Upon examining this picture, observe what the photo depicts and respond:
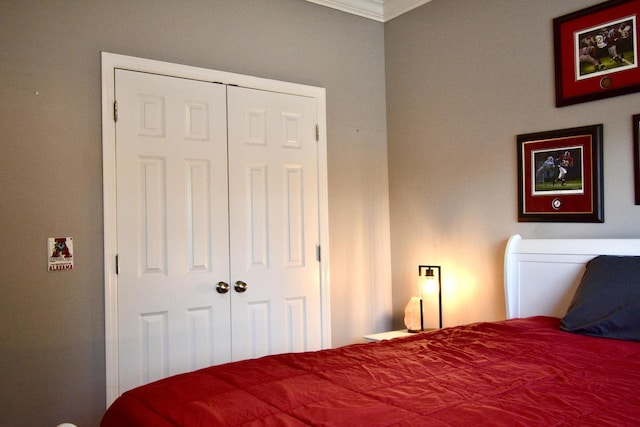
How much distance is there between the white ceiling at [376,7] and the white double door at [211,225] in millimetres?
748

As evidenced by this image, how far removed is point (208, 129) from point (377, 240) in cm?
151

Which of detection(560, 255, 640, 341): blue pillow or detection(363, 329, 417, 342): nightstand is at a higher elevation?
detection(560, 255, 640, 341): blue pillow

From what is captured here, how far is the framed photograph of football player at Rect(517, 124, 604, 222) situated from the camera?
2.83 meters

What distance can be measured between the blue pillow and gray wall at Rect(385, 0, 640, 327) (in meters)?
0.35

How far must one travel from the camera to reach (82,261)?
9.25 ft

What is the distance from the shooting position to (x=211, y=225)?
322 cm

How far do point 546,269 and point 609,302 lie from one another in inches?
23.5

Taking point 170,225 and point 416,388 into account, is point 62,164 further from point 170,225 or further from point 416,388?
point 416,388

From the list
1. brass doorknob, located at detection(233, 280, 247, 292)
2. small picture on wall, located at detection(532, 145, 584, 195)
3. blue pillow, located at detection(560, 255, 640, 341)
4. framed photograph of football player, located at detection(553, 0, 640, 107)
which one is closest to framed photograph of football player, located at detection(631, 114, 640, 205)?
framed photograph of football player, located at detection(553, 0, 640, 107)

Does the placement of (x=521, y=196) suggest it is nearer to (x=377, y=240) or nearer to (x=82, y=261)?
(x=377, y=240)

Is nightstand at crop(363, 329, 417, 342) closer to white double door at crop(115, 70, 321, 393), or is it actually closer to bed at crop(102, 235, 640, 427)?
white double door at crop(115, 70, 321, 393)

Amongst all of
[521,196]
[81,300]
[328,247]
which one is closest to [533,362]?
[521,196]

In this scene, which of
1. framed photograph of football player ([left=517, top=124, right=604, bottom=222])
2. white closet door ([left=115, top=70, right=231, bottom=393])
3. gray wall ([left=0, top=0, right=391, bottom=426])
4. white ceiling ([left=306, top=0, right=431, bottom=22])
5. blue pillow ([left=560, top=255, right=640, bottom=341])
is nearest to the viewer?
blue pillow ([left=560, top=255, right=640, bottom=341])

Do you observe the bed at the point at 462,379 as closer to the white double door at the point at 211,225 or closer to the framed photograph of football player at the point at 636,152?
the framed photograph of football player at the point at 636,152
